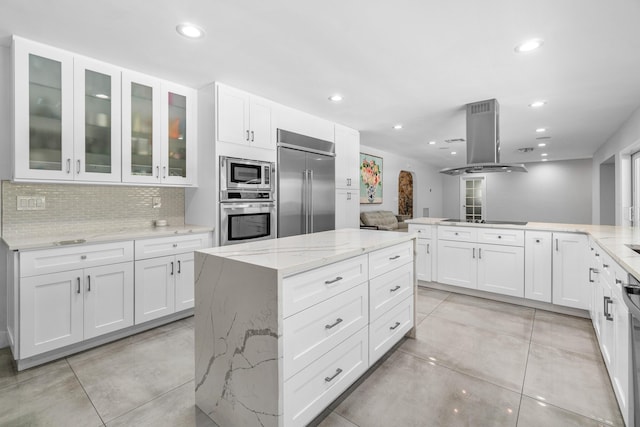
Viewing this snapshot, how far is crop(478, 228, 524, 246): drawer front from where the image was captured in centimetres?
338

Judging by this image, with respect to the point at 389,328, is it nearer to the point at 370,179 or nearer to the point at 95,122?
the point at 95,122

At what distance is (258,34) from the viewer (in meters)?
2.26

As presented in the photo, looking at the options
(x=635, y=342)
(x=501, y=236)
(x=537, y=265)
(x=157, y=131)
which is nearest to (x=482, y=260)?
(x=501, y=236)

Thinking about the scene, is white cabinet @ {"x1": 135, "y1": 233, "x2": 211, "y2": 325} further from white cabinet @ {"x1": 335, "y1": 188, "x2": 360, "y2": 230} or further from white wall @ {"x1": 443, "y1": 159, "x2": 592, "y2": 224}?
white wall @ {"x1": 443, "y1": 159, "x2": 592, "y2": 224}

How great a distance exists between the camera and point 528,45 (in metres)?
2.35

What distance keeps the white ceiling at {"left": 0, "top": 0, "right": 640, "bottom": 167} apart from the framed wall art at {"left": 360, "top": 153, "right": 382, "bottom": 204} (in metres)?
2.66

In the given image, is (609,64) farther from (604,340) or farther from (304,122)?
(304,122)

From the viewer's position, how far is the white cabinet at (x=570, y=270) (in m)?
3.03

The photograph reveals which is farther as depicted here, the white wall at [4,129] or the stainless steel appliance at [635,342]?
the white wall at [4,129]

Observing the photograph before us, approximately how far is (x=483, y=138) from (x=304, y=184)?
7.35 ft

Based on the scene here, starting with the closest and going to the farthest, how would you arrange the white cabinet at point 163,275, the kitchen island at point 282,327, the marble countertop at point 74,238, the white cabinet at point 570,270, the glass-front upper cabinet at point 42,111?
the kitchen island at point 282,327, the marble countertop at point 74,238, the glass-front upper cabinet at point 42,111, the white cabinet at point 163,275, the white cabinet at point 570,270

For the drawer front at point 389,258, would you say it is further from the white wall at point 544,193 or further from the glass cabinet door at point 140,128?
the white wall at point 544,193

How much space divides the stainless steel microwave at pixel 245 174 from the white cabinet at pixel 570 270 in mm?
3105

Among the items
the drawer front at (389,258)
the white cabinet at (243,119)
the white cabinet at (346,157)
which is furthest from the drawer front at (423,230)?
the white cabinet at (243,119)
